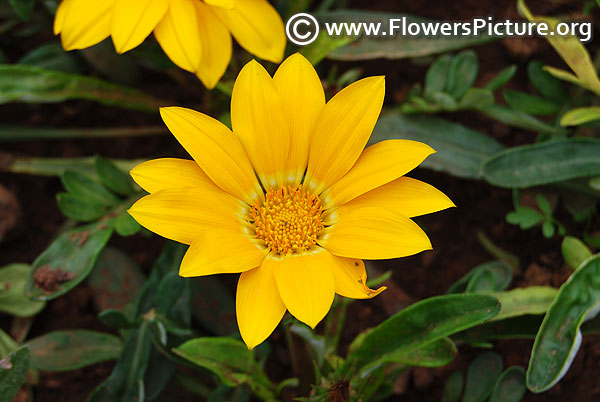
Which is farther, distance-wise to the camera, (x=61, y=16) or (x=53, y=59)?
(x=53, y=59)

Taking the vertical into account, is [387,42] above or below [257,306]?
above

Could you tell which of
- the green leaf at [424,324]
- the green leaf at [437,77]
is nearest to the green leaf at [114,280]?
the green leaf at [424,324]

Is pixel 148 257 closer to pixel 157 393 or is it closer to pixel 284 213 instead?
pixel 157 393

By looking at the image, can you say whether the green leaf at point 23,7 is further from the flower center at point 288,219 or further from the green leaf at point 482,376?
the green leaf at point 482,376

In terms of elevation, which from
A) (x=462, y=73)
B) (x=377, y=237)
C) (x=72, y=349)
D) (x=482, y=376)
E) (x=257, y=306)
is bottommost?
(x=72, y=349)

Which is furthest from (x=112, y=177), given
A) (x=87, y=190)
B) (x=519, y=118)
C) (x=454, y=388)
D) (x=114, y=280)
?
(x=519, y=118)

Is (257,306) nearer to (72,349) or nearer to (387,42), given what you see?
(72,349)

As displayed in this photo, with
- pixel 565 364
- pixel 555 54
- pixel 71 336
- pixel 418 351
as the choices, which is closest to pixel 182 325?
pixel 71 336
